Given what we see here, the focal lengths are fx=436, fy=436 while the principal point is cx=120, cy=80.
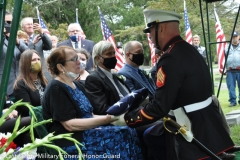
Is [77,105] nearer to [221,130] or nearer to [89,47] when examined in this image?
[221,130]

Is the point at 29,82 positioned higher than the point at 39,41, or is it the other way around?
the point at 39,41

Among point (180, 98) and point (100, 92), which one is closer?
point (180, 98)

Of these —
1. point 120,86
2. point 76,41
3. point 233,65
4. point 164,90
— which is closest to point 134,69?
point 120,86

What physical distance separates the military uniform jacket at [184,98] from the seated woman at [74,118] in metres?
0.54

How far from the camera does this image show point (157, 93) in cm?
316

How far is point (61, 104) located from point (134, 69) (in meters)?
1.81

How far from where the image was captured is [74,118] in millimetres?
3803

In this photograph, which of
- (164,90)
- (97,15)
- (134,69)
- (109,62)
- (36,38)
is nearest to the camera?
(164,90)

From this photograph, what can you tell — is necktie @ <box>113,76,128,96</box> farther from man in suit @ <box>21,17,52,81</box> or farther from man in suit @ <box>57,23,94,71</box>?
man in suit @ <box>57,23,94,71</box>

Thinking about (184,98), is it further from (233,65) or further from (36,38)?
(233,65)

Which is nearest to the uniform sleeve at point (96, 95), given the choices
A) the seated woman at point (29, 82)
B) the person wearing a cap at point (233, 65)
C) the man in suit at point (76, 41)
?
the seated woman at point (29, 82)

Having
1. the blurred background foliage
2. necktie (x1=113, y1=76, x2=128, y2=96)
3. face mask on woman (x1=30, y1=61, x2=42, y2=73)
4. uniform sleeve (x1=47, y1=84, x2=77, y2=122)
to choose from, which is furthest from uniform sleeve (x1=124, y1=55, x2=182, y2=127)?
the blurred background foliage

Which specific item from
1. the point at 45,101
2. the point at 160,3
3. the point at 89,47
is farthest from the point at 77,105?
the point at 160,3

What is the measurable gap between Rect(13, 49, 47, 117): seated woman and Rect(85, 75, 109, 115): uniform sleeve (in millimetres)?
808
